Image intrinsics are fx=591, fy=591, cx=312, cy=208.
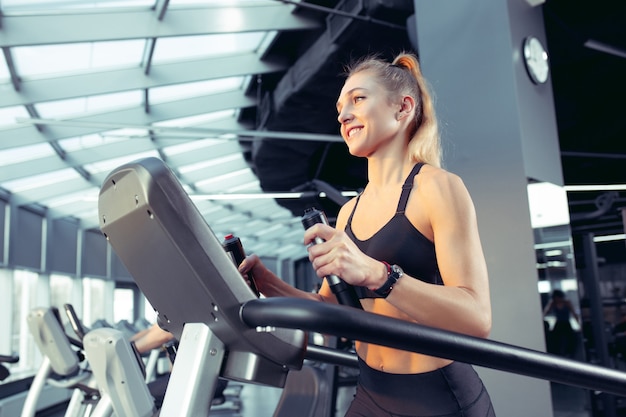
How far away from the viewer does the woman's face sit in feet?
3.90

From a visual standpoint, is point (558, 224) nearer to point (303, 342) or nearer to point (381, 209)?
point (381, 209)

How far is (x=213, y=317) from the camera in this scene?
0.71 meters

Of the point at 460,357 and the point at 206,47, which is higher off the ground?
the point at 206,47

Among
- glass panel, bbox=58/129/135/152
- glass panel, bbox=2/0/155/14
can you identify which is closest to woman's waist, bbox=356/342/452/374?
glass panel, bbox=2/0/155/14

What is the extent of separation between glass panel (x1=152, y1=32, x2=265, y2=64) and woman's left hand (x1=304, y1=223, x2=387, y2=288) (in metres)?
5.57

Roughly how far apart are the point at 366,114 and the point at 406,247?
0.28m

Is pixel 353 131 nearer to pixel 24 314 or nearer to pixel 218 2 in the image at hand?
pixel 218 2

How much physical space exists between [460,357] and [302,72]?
19.6 feet

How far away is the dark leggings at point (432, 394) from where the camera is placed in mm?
1066

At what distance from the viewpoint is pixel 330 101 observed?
274 inches

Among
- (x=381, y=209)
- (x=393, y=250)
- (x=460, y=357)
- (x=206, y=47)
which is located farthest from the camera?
(x=206, y=47)

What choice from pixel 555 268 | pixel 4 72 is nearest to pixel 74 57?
pixel 4 72

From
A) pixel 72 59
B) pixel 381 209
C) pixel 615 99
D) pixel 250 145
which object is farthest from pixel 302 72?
pixel 381 209

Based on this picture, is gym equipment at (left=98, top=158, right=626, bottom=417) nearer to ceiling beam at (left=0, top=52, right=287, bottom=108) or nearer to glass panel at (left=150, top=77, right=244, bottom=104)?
ceiling beam at (left=0, top=52, right=287, bottom=108)
